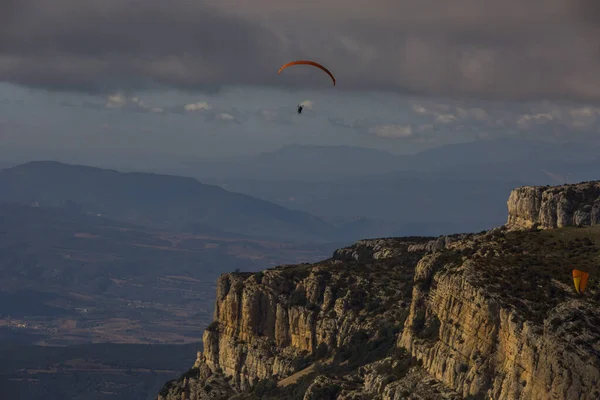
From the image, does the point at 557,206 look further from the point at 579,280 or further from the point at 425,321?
the point at 579,280

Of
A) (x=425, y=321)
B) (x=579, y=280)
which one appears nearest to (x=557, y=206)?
(x=425, y=321)

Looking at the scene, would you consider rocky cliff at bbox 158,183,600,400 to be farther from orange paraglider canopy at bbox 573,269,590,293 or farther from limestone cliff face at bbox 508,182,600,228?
orange paraglider canopy at bbox 573,269,590,293

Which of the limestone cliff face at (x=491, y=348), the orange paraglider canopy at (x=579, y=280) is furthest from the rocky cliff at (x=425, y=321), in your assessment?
the orange paraglider canopy at (x=579, y=280)

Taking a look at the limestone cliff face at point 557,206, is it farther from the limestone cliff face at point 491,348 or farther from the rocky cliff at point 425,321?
the limestone cliff face at point 491,348

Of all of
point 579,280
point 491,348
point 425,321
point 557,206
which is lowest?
point 491,348

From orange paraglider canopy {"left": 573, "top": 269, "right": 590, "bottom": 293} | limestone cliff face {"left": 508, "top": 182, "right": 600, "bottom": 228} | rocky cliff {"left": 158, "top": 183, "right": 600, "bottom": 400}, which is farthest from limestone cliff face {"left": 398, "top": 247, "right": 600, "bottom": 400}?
limestone cliff face {"left": 508, "top": 182, "right": 600, "bottom": 228}

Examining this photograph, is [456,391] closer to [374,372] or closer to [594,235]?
[374,372]
